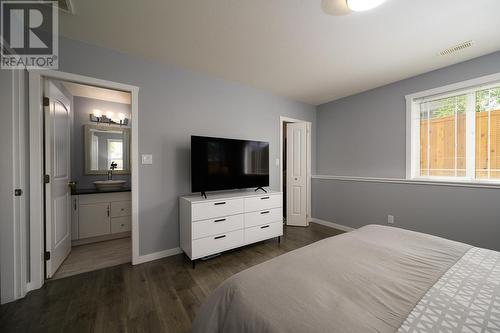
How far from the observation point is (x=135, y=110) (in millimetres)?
A: 2252

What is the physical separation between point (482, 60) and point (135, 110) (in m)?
4.18

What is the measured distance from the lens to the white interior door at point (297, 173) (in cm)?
372

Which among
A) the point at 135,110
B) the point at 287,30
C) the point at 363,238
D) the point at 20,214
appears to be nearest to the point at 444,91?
the point at 287,30

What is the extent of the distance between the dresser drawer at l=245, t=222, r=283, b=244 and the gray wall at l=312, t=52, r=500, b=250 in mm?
1459

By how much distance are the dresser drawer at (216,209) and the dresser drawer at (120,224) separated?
1742 mm

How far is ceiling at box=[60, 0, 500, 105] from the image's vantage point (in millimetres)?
1557

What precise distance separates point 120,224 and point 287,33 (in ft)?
11.8

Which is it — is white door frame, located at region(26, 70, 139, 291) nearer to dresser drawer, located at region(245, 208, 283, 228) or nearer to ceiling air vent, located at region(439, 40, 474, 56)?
dresser drawer, located at region(245, 208, 283, 228)

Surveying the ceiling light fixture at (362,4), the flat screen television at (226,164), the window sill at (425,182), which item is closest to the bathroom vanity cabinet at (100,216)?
the flat screen television at (226,164)

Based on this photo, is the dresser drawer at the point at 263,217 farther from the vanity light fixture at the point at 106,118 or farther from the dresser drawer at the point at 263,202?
the vanity light fixture at the point at 106,118

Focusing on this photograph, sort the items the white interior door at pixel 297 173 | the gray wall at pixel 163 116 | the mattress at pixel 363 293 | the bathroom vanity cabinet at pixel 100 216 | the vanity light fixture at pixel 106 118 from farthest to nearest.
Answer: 1. the white interior door at pixel 297 173
2. the vanity light fixture at pixel 106 118
3. the bathroom vanity cabinet at pixel 100 216
4. the gray wall at pixel 163 116
5. the mattress at pixel 363 293

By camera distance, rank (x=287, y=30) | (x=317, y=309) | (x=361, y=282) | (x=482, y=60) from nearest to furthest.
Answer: (x=317, y=309)
(x=361, y=282)
(x=287, y=30)
(x=482, y=60)

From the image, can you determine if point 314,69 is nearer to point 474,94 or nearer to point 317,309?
point 474,94
